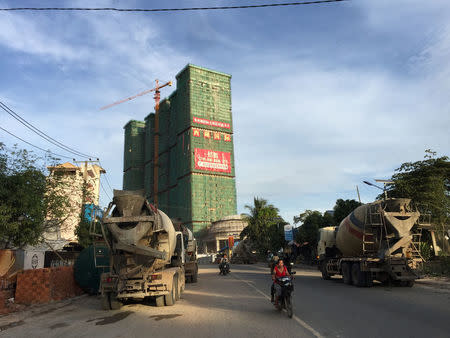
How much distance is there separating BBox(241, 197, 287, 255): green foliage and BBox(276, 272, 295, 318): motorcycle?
1478 inches

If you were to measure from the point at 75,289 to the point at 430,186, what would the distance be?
2223 centimetres

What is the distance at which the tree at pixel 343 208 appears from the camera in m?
31.4

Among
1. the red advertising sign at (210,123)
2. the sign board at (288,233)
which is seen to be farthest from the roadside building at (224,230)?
the sign board at (288,233)

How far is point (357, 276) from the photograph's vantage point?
15266 mm

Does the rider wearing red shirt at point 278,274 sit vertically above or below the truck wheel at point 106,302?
Answer: above

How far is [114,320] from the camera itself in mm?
8906

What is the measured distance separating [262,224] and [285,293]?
41.4 metres

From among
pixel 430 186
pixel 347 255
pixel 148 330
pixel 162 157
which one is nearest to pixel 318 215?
pixel 430 186

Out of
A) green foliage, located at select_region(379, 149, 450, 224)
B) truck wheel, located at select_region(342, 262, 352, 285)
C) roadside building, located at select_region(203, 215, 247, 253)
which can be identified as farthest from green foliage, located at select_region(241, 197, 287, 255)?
roadside building, located at select_region(203, 215, 247, 253)

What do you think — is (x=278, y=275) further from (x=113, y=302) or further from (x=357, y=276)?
(x=357, y=276)

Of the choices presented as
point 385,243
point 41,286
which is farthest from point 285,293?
point 41,286

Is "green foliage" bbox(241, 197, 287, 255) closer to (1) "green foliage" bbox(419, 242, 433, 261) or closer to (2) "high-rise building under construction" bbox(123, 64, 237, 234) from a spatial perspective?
(1) "green foliage" bbox(419, 242, 433, 261)

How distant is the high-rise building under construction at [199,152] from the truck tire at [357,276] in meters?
122

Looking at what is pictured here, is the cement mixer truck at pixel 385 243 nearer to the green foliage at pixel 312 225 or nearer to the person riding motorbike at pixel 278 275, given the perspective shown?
the person riding motorbike at pixel 278 275
